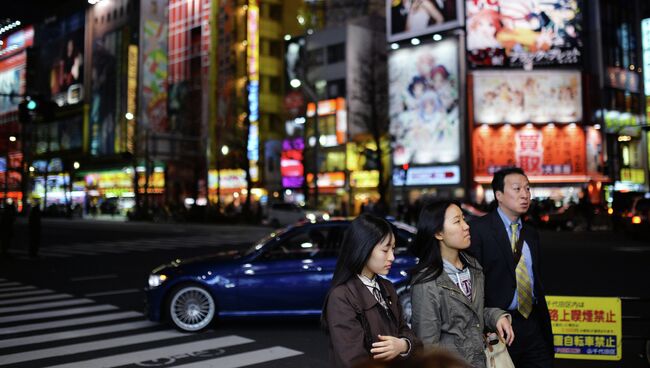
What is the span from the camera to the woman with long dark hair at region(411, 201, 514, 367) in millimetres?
2912

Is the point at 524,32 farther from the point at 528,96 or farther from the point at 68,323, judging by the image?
the point at 68,323

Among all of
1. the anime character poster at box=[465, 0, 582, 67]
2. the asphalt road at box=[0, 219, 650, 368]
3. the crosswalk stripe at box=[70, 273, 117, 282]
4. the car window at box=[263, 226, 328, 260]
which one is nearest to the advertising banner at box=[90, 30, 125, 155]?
the anime character poster at box=[465, 0, 582, 67]

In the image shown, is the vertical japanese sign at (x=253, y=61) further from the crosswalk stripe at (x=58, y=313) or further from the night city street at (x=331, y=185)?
the crosswalk stripe at (x=58, y=313)

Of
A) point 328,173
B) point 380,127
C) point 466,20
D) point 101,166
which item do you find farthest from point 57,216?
point 466,20

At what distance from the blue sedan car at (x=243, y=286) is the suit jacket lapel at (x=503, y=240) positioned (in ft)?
13.7

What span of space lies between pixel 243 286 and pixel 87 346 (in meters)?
2.05

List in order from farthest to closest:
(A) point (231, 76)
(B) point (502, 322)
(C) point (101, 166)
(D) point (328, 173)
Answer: (C) point (101, 166) < (A) point (231, 76) < (D) point (328, 173) < (B) point (502, 322)

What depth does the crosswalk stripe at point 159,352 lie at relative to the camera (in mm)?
6023

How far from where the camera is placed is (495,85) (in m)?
42.5

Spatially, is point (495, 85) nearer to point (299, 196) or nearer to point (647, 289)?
point (299, 196)

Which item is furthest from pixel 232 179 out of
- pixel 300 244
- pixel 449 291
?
pixel 449 291

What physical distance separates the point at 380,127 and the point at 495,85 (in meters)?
9.72

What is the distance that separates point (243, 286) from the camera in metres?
7.54

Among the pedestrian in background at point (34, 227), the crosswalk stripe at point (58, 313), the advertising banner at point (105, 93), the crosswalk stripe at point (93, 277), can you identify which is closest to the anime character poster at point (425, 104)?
the pedestrian in background at point (34, 227)
